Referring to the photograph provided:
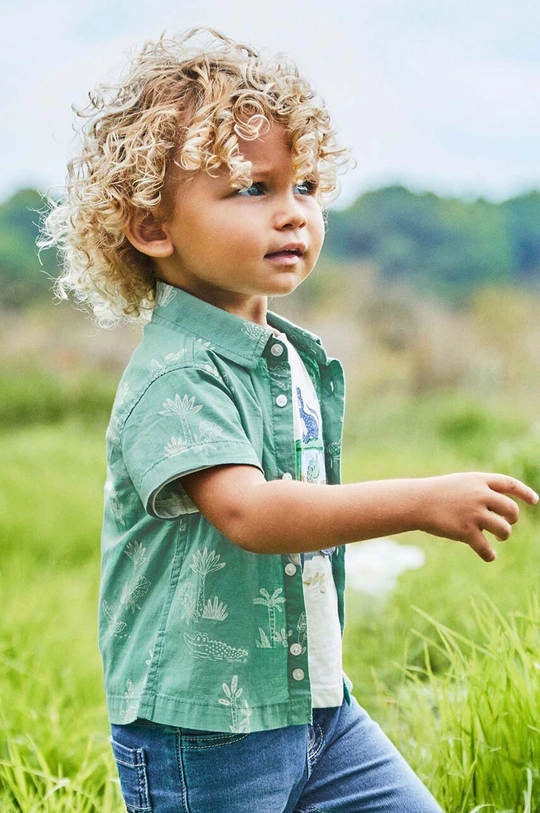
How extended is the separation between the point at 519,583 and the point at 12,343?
179 inches

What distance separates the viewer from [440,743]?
1.91m

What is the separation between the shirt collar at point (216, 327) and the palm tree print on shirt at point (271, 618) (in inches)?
11.8

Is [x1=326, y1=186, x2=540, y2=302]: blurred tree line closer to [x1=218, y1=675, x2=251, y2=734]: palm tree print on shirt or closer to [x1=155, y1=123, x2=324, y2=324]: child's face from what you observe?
[x1=155, y1=123, x2=324, y2=324]: child's face

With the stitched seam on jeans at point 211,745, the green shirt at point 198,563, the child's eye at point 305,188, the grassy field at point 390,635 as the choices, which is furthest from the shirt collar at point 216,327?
the grassy field at point 390,635

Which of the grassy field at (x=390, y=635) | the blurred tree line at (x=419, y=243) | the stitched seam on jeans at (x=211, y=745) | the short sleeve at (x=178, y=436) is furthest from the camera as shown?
the blurred tree line at (x=419, y=243)

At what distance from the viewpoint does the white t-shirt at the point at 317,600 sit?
146 centimetres

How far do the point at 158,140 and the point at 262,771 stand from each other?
Answer: 85 centimetres

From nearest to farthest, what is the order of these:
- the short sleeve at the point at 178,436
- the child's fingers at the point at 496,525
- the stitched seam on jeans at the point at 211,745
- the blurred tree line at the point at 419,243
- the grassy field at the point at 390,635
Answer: the child's fingers at the point at 496,525, the short sleeve at the point at 178,436, the stitched seam on jeans at the point at 211,745, the grassy field at the point at 390,635, the blurred tree line at the point at 419,243

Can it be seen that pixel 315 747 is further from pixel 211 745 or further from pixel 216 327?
pixel 216 327

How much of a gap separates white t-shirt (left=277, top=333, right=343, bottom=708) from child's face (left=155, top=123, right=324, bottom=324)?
4.6 inches

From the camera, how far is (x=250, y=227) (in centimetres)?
138

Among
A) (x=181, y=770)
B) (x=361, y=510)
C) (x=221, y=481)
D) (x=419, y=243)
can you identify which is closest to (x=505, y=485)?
(x=361, y=510)

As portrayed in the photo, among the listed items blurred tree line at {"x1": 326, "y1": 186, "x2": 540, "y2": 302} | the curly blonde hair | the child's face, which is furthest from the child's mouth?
blurred tree line at {"x1": 326, "y1": 186, "x2": 540, "y2": 302}

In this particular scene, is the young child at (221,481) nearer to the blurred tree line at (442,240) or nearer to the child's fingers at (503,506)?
the child's fingers at (503,506)
